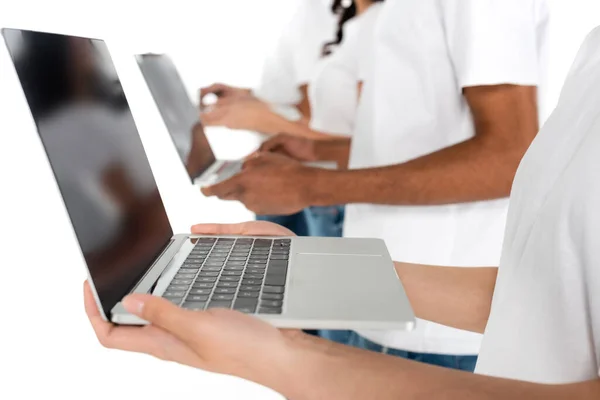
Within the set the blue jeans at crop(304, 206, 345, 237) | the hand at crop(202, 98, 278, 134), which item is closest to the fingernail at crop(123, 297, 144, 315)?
the blue jeans at crop(304, 206, 345, 237)

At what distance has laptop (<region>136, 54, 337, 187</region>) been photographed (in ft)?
3.41

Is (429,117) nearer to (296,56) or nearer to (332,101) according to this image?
(332,101)

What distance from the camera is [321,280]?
57 cm

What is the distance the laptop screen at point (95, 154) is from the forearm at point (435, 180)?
31cm

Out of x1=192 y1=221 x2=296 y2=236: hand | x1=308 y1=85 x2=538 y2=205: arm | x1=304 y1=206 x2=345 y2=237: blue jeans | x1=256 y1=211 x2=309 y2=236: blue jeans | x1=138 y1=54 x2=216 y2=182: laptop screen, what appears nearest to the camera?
x1=192 y1=221 x2=296 y2=236: hand

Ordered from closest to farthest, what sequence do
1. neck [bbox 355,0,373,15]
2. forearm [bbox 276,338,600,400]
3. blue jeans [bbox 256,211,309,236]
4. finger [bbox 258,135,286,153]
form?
forearm [bbox 276,338,600,400] → neck [bbox 355,0,373,15] → finger [bbox 258,135,286,153] → blue jeans [bbox 256,211,309,236]

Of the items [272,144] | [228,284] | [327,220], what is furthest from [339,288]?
[327,220]

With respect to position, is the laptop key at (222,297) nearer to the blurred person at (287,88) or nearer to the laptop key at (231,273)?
the laptop key at (231,273)

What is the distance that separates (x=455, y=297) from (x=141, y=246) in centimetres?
35

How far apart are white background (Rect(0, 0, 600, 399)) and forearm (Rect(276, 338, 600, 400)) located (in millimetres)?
510

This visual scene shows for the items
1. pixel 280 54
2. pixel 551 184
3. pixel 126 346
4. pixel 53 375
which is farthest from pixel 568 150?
pixel 280 54

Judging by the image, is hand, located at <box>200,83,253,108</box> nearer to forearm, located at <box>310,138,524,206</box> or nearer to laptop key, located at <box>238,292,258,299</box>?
forearm, located at <box>310,138,524,206</box>

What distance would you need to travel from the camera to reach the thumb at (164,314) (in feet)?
1.48

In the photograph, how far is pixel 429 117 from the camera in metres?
0.96
